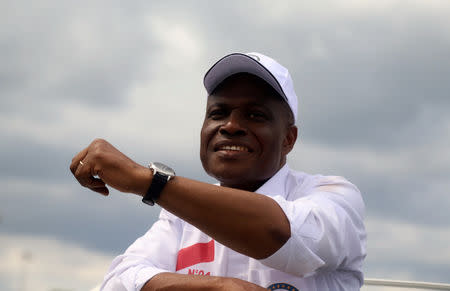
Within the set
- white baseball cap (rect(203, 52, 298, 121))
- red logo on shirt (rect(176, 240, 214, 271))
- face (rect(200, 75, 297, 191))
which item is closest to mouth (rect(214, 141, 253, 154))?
face (rect(200, 75, 297, 191))

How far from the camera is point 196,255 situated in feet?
11.0

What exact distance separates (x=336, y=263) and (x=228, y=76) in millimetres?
1228

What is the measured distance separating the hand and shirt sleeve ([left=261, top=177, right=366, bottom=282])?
0.61m

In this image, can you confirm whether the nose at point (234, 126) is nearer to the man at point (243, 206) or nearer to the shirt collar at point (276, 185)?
the man at point (243, 206)

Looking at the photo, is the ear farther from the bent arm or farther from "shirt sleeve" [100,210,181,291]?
the bent arm

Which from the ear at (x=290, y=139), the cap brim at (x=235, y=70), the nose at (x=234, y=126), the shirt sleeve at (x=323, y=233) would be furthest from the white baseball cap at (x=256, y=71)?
the shirt sleeve at (x=323, y=233)

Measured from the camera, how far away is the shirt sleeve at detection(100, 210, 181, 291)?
3074 mm

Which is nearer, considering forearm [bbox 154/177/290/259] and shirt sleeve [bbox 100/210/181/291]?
forearm [bbox 154/177/290/259]

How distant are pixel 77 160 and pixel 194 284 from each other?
2.69 ft

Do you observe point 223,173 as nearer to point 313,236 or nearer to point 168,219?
point 168,219

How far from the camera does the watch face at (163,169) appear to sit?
249cm

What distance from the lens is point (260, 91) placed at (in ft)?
10.7

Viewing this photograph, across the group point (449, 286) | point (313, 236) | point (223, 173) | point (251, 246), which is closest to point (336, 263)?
point (313, 236)

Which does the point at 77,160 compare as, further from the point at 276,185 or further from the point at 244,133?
the point at 276,185
